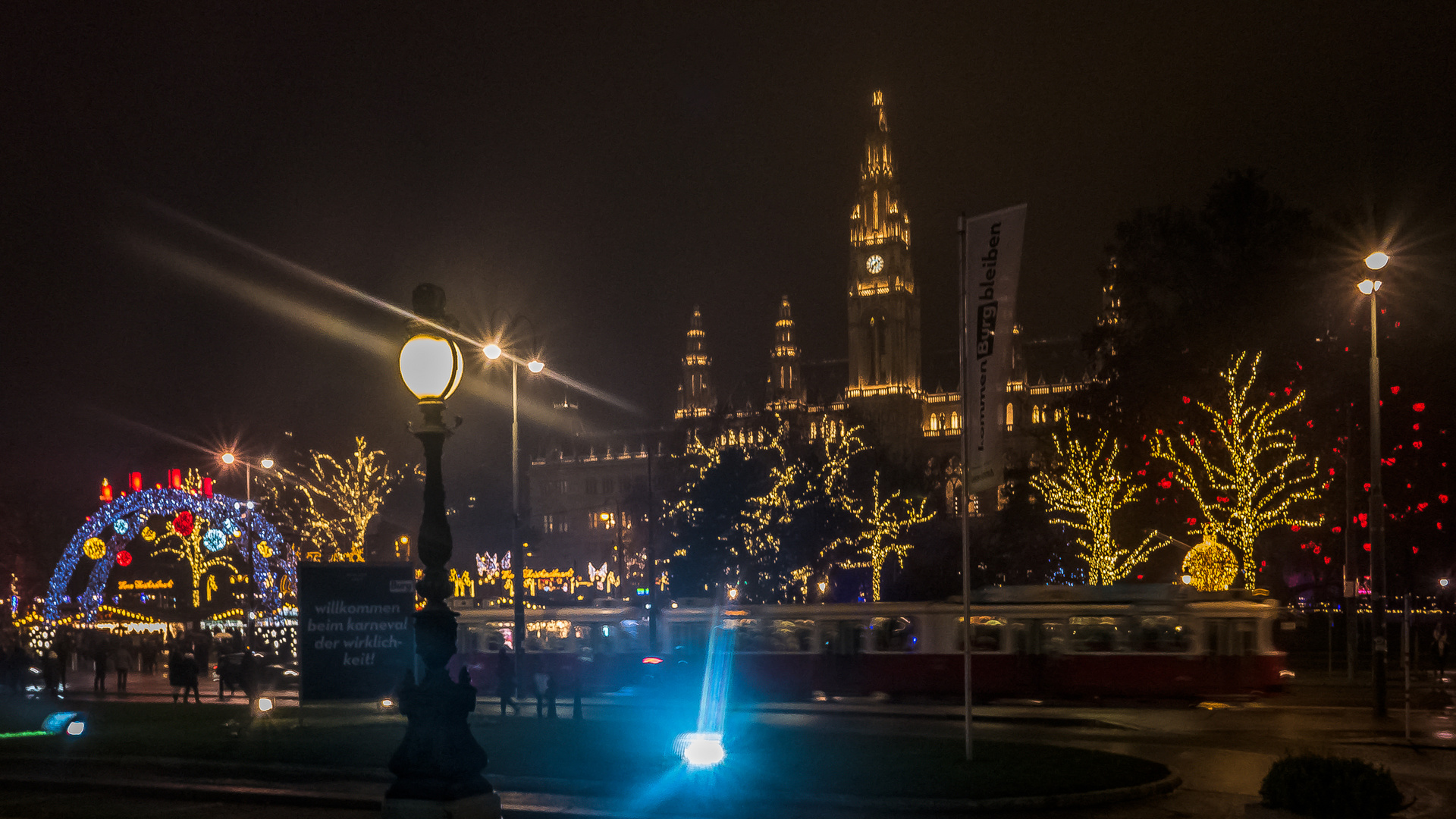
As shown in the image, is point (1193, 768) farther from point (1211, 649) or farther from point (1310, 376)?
point (1310, 376)

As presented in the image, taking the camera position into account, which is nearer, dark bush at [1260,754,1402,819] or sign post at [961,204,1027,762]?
dark bush at [1260,754,1402,819]

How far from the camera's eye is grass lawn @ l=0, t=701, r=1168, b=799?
1673 cm

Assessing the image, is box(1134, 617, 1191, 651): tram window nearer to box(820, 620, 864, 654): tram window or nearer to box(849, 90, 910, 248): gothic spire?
box(820, 620, 864, 654): tram window

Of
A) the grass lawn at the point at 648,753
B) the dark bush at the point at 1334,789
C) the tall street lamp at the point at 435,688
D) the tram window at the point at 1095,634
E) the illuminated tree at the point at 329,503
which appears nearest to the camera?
the tall street lamp at the point at 435,688

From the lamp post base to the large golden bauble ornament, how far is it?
1299 inches

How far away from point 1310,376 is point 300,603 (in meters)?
40.4

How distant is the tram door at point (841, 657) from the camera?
35.3 metres

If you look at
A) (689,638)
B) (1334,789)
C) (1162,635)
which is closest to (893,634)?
(689,638)

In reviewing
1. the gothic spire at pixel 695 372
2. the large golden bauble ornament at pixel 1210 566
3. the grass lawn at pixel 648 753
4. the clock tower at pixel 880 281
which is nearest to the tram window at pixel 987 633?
the large golden bauble ornament at pixel 1210 566

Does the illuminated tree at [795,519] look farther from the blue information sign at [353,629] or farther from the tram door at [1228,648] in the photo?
the blue information sign at [353,629]

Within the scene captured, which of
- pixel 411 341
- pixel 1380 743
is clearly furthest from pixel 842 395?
pixel 411 341

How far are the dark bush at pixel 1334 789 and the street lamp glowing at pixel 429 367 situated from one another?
899cm

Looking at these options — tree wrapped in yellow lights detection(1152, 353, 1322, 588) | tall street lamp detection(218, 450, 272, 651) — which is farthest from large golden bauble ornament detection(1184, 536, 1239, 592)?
tall street lamp detection(218, 450, 272, 651)

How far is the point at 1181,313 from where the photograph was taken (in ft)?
173
